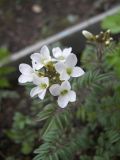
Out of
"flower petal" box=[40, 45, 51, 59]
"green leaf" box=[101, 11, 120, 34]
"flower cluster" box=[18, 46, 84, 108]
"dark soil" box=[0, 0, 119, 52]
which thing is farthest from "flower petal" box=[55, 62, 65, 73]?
"dark soil" box=[0, 0, 119, 52]

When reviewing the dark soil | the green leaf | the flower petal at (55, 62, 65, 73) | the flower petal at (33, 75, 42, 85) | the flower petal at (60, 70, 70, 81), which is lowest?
the flower petal at (60, 70, 70, 81)

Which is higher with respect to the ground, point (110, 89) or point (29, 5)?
point (29, 5)

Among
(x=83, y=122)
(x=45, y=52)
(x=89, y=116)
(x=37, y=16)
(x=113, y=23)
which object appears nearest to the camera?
(x=45, y=52)

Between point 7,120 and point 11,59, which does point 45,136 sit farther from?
point 11,59

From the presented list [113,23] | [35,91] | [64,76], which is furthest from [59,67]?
[113,23]

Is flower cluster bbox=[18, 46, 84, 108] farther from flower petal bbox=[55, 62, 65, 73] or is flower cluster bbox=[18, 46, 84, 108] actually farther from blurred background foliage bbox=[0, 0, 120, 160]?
blurred background foliage bbox=[0, 0, 120, 160]

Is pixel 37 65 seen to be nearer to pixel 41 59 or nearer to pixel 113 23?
pixel 41 59

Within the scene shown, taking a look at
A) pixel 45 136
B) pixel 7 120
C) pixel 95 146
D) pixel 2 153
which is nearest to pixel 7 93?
pixel 7 120
